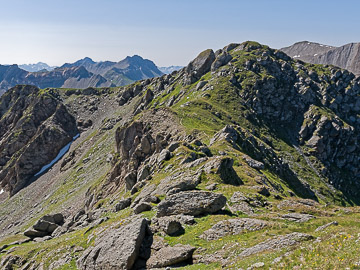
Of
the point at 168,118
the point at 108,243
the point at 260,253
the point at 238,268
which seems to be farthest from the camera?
the point at 168,118

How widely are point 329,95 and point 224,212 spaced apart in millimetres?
183378

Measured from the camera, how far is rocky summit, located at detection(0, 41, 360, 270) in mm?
25531

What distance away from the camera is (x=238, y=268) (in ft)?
64.5

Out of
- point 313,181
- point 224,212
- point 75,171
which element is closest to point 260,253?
point 224,212

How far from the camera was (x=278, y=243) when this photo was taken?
2223 centimetres

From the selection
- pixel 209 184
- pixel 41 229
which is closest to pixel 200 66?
pixel 41 229

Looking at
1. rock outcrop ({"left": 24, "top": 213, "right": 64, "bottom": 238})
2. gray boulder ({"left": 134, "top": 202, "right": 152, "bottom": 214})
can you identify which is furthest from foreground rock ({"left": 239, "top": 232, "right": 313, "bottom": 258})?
rock outcrop ({"left": 24, "top": 213, "right": 64, "bottom": 238})

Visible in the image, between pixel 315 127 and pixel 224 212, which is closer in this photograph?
pixel 224 212

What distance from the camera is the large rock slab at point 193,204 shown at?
108ft

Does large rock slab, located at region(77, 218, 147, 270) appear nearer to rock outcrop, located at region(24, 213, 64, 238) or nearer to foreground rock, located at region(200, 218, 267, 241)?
foreground rock, located at region(200, 218, 267, 241)

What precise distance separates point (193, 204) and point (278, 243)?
12.5 meters

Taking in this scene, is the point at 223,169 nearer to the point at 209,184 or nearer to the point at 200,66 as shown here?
the point at 209,184

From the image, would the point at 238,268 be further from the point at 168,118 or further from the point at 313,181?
the point at 313,181

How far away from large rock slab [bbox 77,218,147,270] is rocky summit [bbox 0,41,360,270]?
5.0 inches
